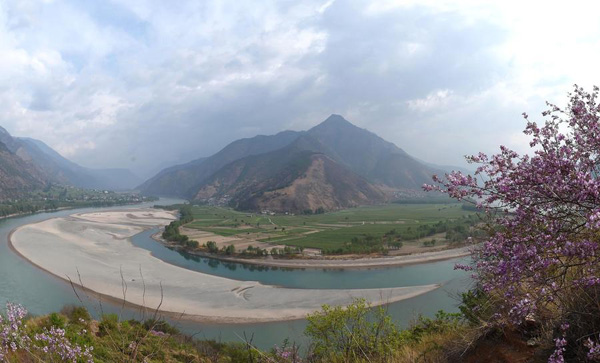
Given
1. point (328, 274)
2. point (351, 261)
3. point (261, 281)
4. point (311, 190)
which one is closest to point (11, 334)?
point (261, 281)

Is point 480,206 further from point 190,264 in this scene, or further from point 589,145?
point 190,264

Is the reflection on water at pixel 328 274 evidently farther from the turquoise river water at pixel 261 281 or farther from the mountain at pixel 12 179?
the mountain at pixel 12 179

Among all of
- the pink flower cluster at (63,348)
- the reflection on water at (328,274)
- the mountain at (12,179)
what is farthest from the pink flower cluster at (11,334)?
the mountain at (12,179)

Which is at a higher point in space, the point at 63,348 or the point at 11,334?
the point at 11,334

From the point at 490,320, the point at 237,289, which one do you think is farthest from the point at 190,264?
the point at 490,320

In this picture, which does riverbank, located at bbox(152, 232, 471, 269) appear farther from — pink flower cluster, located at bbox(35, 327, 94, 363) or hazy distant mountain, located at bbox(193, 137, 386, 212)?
hazy distant mountain, located at bbox(193, 137, 386, 212)

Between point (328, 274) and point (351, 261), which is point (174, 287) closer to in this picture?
point (328, 274)
